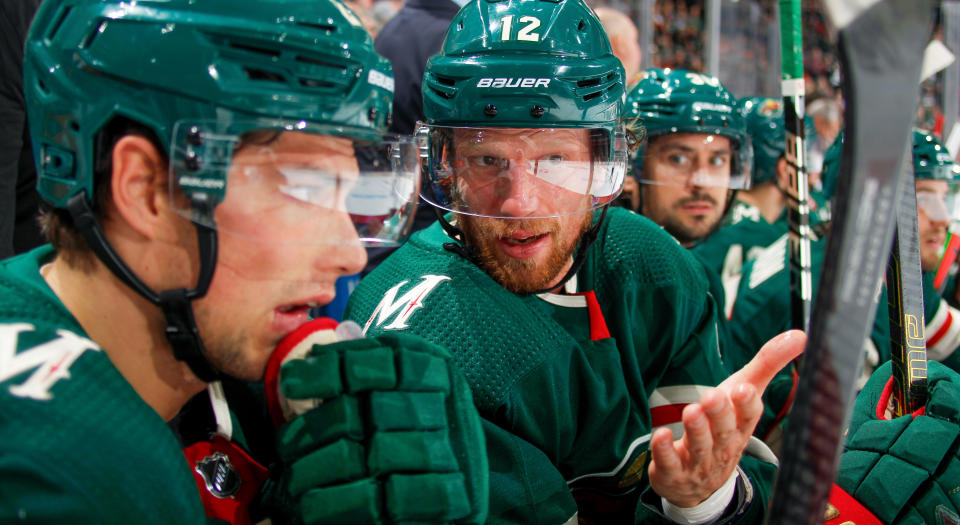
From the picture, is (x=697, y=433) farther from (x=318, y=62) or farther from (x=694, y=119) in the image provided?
(x=694, y=119)

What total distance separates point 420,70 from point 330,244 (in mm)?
1707

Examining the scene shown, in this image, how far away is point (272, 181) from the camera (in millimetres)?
1036

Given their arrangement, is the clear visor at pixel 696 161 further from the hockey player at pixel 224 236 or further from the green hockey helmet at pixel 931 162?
the hockey player at pixel 224 236

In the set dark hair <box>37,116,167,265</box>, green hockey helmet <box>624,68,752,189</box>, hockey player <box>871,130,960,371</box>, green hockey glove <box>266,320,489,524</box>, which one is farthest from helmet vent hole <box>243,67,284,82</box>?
hockey player <box>871,130,960,371</box>

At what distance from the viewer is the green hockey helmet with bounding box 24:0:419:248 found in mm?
994

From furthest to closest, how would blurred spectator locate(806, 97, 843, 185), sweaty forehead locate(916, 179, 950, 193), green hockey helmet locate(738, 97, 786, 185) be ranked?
1. blurred spectator locate(806, 97, 843, 185)
2. green hockey helmet locate(738, 97, 786, 185)
3. sweaty forehead locate(916, 179, 950, 193)

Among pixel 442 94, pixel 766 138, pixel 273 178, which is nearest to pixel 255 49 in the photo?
pixel 273 178

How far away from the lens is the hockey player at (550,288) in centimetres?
141

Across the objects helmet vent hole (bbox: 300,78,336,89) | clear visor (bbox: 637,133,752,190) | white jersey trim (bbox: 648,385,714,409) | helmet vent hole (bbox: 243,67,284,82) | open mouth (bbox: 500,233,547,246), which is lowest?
white jersey trim (bbox: 648,385,714,409)

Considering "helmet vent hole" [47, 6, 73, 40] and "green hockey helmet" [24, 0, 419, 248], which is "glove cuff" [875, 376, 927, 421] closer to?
"green hockey helmet" [24, 0, 419, 248]

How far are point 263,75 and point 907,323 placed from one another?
1140mm

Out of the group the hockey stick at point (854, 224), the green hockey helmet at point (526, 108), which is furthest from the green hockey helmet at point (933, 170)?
the hockey stick at point (854, 224)

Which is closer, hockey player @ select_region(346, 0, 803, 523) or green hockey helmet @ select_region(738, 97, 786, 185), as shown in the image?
hockey player @ select_region(346, 0, 803, 523)

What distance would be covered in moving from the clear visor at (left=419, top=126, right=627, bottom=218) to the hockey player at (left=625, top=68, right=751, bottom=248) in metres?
1.08
